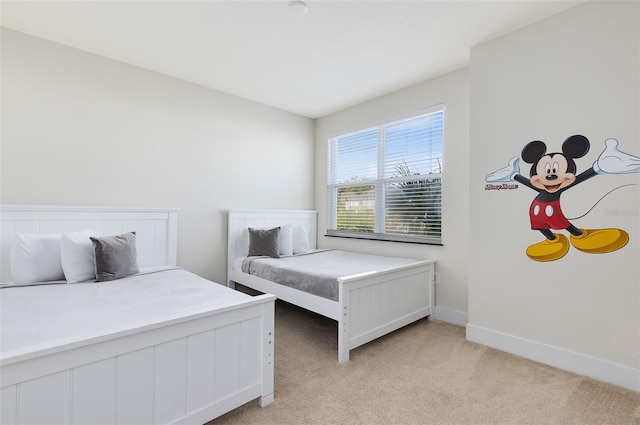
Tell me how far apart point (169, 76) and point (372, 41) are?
82.9 inches

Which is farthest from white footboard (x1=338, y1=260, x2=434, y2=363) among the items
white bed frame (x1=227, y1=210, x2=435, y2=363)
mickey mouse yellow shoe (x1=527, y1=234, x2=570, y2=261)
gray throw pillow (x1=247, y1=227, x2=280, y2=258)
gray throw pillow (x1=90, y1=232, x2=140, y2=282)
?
gray throw pillow (x1=90, y1=232, x2=140, y2=282)

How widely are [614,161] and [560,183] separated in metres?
0.30

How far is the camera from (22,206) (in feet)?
7.80

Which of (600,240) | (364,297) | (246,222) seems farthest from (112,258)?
(600,240)

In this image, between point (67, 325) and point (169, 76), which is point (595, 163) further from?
point (169, 76)

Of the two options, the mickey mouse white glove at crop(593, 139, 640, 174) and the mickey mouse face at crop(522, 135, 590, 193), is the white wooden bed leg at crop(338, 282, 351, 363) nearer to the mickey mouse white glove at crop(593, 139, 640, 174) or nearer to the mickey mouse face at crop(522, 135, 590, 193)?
the mickey mouse face at crop(522, 135, 590, 193)

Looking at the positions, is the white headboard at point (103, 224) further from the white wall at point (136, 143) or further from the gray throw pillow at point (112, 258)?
the gray throw pillow at point (112, 258)

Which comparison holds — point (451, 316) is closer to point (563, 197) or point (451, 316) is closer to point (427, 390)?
point (427, 390)

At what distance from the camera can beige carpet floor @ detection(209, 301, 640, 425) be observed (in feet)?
5.32

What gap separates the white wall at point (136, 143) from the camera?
2.48 m

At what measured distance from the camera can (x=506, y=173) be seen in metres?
2.42

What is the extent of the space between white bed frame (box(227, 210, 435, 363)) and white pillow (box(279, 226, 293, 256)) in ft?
1.56

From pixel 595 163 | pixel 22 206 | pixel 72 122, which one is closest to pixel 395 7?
pixel 595 163

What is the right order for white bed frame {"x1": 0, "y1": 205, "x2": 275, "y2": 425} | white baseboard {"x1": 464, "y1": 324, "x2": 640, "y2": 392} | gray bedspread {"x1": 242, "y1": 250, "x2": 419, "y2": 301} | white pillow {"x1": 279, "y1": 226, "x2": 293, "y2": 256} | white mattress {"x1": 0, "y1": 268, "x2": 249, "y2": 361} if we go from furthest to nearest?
white pillow {"x1": 279, "y1": 226, "x2": 293, "y2": 256} < gray bedspread {"x1": 242, "y1": 250, "x2": 419, "y2": 301} < white baseboard {"x1": 464, "y1": 324, "x2": 640, "y2": 392} < white mattress {"x1": 0, "y1": 268, "x2": 249, "y2": 361} < white bed frame {"x1": 0, "y1": 205, "x2": 275, "y2": 425}
